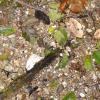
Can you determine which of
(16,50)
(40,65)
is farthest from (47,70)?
(16,50)

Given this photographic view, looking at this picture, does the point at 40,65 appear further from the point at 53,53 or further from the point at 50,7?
the point at 50,7

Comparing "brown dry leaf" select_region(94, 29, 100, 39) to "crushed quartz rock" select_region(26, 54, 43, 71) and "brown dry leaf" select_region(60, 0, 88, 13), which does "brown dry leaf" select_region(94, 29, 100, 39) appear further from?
"crushed quartz rock" select_region(26, 54, 43, 71)

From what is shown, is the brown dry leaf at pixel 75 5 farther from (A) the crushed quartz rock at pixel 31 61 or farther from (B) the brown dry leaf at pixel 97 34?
(A) the crushed quartz rock at pixel 31 61

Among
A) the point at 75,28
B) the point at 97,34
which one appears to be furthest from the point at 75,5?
the point at 97,34

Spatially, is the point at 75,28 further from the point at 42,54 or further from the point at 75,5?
the point at 42,54

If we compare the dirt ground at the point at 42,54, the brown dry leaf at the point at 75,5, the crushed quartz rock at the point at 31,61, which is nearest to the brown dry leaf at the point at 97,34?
the dirt ground at the point at 42,54
